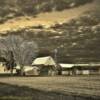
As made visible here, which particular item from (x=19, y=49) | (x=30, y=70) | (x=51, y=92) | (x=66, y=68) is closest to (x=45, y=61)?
(x=66, y=68)

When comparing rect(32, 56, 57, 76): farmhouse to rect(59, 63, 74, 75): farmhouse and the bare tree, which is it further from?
the bare tree

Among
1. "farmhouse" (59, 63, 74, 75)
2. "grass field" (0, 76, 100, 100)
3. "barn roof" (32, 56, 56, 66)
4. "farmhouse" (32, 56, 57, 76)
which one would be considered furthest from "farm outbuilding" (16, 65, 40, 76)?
"grass field" (0, 76, 100, 100)

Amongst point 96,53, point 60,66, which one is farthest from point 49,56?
point 96,53

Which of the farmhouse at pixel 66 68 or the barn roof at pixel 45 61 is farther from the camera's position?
the barn roof at pixel 45 61

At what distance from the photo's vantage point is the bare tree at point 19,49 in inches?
6865

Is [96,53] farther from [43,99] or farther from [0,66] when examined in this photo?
[43,99]

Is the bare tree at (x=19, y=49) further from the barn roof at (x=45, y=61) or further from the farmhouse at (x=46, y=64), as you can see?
the farmhouse at (x=46, y=64)

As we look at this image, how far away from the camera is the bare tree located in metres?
174

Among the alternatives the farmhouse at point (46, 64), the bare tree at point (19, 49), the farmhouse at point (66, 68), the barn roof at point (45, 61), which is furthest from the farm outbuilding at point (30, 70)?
the farmhouse at point (66, 68)

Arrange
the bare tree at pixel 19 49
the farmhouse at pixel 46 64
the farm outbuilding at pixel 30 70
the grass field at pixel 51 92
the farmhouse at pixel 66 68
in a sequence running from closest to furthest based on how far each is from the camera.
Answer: the grass field at pixel 51 92, the farm outbuilding at pixel 30 70, the bare tree at pixel 19 49, the farmhouse at pixel 66 68, the farmhouse at pixel 46 64

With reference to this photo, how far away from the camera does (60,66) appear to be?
18912 centimetres

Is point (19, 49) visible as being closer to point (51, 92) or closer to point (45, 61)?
point (45, 61)

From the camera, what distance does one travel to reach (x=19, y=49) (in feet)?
594

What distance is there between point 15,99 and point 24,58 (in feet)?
449
